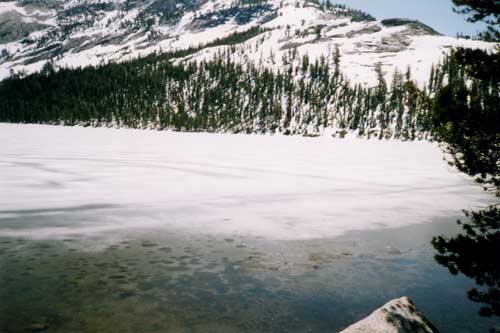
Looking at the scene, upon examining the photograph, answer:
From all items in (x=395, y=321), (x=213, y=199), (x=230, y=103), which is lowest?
(x=213, y=199)

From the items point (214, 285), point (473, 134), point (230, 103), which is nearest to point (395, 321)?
point (214, 285)

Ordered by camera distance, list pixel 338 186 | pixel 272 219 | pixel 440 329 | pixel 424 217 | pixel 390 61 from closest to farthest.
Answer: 1. pixel 440 329
2. pixel 272 219
3. pixel 424 217
4. pixel 338 186
5. pixel 390 61

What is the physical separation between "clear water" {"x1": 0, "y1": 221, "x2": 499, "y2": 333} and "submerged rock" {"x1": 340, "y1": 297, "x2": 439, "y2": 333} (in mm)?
604

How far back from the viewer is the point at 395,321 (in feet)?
16.4

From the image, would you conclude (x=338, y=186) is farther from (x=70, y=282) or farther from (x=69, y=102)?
(x=69, y=102)

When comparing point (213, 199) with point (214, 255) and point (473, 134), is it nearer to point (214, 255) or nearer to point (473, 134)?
point (214, 255)

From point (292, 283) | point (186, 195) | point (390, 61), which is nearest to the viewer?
point (292, 283)

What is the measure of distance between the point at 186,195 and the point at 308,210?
4977 mm

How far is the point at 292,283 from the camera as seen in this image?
22.8 ft

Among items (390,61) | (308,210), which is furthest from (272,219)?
(390,61)

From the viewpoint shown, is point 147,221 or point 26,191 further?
point 26,191

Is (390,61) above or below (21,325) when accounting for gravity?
above

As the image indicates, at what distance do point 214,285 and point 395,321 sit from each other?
3063 millimetres

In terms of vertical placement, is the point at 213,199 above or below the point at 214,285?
below
